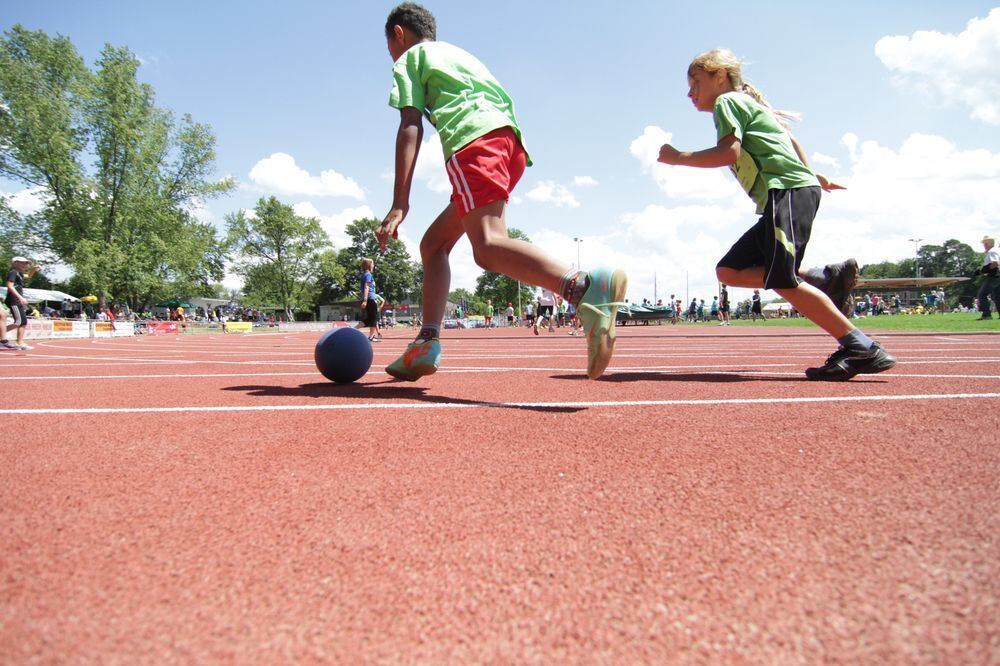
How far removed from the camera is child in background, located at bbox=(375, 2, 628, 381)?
9.41ft

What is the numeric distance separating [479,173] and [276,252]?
221 feet

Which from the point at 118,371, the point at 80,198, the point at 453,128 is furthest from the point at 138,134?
the point at 453,128

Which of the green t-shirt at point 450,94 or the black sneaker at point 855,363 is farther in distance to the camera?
the black sneaker at point 855,363

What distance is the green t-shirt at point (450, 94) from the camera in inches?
129

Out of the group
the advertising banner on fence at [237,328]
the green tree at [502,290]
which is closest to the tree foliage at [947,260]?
the green tree at [502,290]

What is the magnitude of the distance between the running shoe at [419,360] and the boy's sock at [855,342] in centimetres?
268

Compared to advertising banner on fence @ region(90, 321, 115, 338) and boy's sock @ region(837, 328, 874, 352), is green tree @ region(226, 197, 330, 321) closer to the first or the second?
advertising banner on fence @ region(90, 321, 115, 338)

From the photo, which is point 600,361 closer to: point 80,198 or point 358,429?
point 358,429

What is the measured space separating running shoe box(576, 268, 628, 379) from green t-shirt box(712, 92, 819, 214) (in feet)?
5.67

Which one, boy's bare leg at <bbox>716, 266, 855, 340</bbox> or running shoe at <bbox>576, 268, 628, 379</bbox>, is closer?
running shoe at <bbox>576, 268, 628, 379</bbox>

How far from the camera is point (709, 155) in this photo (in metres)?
3.74

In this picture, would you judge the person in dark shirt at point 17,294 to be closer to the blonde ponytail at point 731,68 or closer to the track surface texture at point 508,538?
the track surface texture at point 508,538

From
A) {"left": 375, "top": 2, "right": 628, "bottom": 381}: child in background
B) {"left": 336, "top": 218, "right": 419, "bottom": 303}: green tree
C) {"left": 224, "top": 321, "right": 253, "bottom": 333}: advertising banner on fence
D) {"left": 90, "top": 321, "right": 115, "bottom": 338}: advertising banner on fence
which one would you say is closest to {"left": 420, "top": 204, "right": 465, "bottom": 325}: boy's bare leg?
{"left": 375, "top": 2, "right": 628, "bottom": 381}: child in background

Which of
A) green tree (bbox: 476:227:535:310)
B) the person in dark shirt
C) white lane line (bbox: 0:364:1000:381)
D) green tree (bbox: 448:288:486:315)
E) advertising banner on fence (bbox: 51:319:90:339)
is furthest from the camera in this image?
green tree (bbox: 448:288:486:315)
